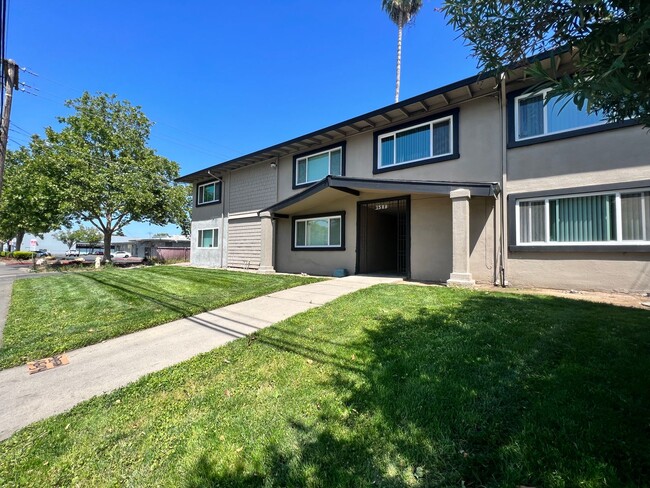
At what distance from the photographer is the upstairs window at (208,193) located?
61.0 ft

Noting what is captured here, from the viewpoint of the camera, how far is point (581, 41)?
86.0 inches

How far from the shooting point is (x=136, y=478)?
2297 mm

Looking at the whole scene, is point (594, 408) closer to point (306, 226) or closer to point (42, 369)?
point (42, 369)

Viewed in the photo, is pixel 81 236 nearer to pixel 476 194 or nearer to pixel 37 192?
pixel 37 192

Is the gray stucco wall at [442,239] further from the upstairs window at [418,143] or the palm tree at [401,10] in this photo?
the palm tree at [401,10]

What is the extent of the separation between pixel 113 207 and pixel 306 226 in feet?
53.4

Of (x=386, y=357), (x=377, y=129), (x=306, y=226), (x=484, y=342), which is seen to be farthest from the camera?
(x=306, y=226)

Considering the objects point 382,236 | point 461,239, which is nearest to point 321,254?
point 382,236

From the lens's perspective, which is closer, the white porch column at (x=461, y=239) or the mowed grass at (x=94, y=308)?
the mowed grass at (x=94, y=308)

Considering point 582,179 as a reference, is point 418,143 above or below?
above

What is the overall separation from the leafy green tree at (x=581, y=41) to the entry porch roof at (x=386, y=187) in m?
5.92

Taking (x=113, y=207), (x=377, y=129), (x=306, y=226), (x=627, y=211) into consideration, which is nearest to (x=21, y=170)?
(x=113, y=207)

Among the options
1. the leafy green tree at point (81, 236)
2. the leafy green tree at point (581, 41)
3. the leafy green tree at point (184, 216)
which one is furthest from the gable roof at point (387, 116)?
the leafy green tree at point (81, 236)

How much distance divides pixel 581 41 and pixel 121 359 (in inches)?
232
